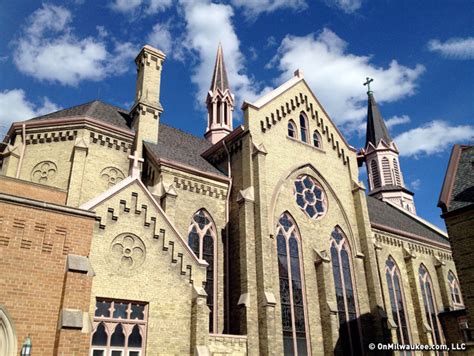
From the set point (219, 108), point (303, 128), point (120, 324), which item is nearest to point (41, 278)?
point (120, 324)

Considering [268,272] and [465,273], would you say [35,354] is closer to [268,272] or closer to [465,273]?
[268,272]

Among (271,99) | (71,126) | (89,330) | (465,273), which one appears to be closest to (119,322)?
(89,330)

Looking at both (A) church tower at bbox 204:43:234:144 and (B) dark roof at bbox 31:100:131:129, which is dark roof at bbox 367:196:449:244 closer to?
(A) church tower at bbox 204:43:234:144

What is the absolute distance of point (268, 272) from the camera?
1883 cm

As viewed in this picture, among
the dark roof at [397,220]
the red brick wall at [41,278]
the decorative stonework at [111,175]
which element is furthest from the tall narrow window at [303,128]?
the red brick wall at [41,278]

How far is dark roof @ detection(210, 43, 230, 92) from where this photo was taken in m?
39.2

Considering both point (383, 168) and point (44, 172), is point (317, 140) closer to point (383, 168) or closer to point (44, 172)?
point (44, 172)

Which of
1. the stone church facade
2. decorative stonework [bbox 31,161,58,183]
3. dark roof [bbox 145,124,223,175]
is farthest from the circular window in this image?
decorative stonework [bbox 31,161,58,183]

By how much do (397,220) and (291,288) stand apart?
1672 centimetres

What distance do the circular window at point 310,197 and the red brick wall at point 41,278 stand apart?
13.4 m

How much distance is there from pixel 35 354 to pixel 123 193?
5.74 m

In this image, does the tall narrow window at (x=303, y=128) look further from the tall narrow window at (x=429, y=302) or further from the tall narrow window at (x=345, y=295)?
the tall narrow window at (x=429, y=302)

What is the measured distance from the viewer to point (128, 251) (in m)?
14.1

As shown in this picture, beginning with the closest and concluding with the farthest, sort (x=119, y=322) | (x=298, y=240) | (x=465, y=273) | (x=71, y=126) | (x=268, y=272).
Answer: (x=119, y=322) → (x=465, y=273) → (x=268, y=272) → (x=71, y=126) → (x=298, y=240)
